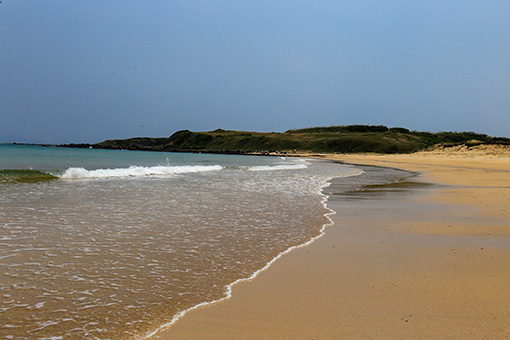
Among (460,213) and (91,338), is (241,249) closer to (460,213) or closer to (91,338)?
(91,338)

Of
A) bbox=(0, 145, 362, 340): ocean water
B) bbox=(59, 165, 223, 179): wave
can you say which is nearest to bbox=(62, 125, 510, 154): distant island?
bbox=(59, 165, 223, 179): wave

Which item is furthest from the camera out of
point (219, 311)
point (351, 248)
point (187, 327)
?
point (351, 248)

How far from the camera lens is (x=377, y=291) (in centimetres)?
383

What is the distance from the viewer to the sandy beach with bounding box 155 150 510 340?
299 centimetres

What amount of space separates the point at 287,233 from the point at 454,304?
11.1 feet

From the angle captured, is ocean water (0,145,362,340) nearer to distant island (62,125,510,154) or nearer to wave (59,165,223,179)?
wave (59,165,223,179)

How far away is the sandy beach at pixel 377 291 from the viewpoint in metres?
2.99

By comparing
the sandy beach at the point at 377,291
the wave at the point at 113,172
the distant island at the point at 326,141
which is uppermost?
the distant island at the point at 326,141

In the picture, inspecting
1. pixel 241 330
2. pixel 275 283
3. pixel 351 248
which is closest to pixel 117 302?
pixel 241 330

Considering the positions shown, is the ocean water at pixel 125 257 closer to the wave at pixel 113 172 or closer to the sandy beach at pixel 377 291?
the sandy beach at pixel 377 291

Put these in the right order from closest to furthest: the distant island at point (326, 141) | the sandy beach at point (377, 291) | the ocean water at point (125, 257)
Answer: the sandy beach at point (377, 291), the ocean water at point (125, 257), the distant island at point (326, 141)

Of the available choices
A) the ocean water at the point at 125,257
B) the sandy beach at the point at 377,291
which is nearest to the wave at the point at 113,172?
the ocean water at the point at 125,257

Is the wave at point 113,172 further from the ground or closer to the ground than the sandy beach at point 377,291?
further from the ground

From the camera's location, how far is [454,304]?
3484 mm
